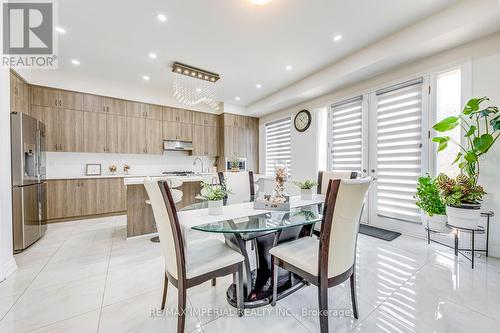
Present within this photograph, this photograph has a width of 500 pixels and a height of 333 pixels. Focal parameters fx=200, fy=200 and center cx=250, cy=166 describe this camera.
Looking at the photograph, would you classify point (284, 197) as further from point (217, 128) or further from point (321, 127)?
point (217, 128)

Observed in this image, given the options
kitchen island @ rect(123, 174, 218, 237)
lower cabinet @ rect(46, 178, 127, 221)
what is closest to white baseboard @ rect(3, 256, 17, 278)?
kitchen island @ rect(123, 174, 218, 237)

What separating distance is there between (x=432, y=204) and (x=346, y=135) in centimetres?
180

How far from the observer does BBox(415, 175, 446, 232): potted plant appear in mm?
2514

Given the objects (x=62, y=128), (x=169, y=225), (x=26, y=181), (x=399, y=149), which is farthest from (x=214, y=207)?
(x=62, y=128)

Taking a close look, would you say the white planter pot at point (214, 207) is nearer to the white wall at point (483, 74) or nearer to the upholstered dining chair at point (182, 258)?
the upholstered dining chair at point (182, 258)

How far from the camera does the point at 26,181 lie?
2.77m

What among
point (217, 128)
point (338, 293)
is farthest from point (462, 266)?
point (217, 128)

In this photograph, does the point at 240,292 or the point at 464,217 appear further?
the point at 464,217

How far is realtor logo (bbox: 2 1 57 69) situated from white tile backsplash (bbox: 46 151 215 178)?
1844 mm

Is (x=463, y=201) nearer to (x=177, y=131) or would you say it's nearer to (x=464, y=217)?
(x=464, y=217)

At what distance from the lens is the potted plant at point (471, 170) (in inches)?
86.4

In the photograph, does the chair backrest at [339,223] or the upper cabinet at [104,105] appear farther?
the upper cabinet at [104,105]

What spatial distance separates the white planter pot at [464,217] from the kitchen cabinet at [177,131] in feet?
17.4

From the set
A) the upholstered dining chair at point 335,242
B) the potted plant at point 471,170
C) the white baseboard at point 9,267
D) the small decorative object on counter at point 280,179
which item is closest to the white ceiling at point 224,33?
the potted plant at point 471,170
